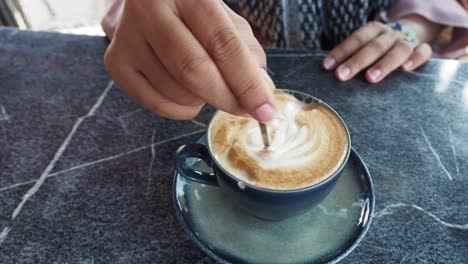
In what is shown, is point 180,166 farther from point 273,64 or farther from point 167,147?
point 273,64

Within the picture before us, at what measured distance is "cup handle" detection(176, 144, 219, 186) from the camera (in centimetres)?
39

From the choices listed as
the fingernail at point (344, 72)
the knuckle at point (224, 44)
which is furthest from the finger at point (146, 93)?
the fingernail at point (344, 72)

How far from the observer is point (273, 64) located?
0.67 metres

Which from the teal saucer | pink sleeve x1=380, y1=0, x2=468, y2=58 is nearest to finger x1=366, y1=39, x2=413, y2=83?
pink sleeve x1=380, y1=0, x2=468, y2=58

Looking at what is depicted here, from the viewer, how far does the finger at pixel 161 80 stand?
42cm

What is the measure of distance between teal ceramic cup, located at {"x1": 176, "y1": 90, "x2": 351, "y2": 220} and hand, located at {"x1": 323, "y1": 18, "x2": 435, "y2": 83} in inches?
12.5

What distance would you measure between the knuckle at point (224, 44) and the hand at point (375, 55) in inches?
12.9

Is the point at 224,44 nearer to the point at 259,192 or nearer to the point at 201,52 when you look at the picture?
the point at 201,52

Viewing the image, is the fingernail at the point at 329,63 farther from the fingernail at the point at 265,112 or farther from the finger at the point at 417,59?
the fingernail at the point at 265,112

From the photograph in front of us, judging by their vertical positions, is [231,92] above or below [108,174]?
above

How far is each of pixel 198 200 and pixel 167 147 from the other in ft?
0.41

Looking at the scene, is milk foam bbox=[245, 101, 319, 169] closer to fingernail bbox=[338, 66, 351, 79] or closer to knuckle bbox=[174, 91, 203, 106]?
knuckle bbox=[174, 91, 203, 106]

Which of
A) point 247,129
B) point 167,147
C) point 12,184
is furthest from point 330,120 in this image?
point 12,184

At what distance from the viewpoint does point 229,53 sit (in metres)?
0.36
